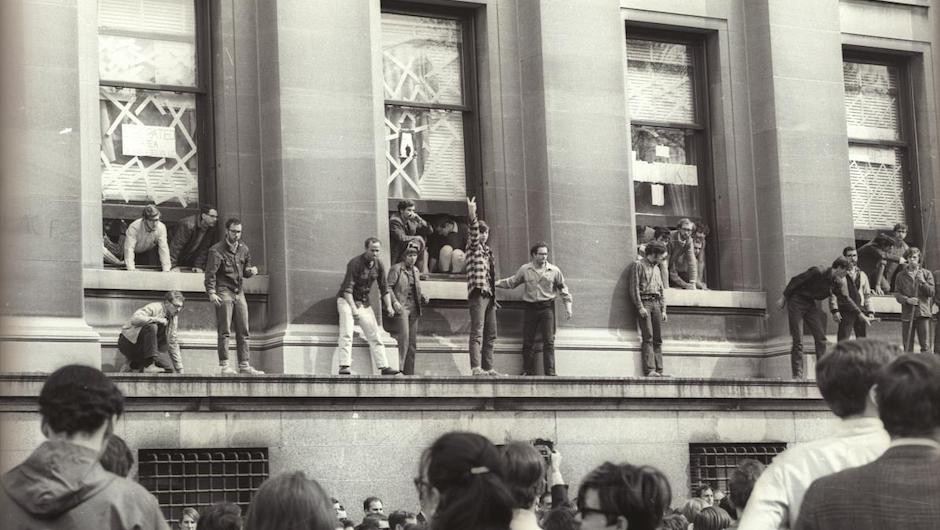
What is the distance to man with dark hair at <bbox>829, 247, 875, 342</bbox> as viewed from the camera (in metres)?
26.5

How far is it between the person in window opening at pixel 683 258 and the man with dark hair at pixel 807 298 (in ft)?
5.45

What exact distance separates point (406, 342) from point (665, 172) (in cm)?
724

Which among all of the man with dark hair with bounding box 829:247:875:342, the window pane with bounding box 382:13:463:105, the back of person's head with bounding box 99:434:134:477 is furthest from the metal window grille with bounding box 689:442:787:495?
the back of person's head with bounding box 99:434:134:477

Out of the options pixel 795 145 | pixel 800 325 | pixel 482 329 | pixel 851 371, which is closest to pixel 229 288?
pixel 482 329

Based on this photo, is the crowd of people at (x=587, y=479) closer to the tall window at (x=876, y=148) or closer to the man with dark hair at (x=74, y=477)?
the man with dark hair at (x=74, y=477)

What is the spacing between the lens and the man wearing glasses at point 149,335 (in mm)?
21719

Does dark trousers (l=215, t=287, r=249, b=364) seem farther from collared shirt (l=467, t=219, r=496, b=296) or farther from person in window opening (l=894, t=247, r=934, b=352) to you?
person in window opening (l=894, t=247, r=934, b=352)

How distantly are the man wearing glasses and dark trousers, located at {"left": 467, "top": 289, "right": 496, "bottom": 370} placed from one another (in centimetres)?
438

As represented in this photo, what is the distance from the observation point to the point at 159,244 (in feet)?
77.6

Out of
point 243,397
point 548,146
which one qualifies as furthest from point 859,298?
point 243,397

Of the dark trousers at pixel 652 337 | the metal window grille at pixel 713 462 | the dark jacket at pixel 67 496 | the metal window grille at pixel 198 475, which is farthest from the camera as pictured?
the dark trousers at pixel 652 337

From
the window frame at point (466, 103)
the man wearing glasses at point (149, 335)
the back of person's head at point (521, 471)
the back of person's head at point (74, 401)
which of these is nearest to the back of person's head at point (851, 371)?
the back of person's head at point (521, 471)

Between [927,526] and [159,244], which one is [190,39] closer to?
[159,244]

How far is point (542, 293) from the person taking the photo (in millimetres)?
24391
